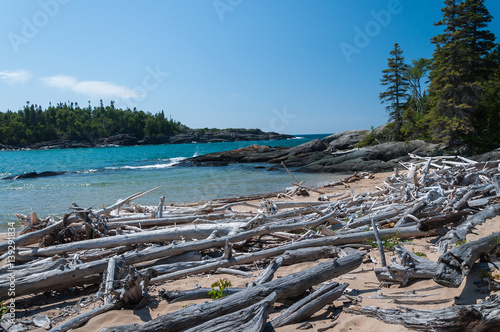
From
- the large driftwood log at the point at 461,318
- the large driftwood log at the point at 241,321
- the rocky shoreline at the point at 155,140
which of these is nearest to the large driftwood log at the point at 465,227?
the large driftwood log at the point at 461,318

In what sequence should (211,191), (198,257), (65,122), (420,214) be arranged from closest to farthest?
(198,257) < (420,214) < (211,191) < (65,122)

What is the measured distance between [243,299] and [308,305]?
68cm

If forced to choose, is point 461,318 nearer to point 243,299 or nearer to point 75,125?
point 243,299

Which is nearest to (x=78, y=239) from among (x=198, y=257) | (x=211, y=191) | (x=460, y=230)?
(x=198, y=257)

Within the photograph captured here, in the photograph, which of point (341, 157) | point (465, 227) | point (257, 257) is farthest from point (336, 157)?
point (257, 257)

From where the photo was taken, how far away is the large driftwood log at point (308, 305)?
9.66 feet

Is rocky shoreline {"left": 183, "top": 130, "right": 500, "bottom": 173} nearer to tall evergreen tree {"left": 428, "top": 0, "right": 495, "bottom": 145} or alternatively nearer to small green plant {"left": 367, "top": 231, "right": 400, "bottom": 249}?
tall evergreen tree {"left": 428, "top": 0, "right": 495, "bottom": 145}

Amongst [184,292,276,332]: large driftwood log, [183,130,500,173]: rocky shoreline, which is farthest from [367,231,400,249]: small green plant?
[183,130,500,173]: rocky shoreline

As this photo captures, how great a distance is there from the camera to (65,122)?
11362 cm

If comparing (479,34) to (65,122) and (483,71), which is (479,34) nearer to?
(483,71)

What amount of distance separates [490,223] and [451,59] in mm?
21807

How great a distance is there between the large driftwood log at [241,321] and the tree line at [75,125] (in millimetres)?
121622

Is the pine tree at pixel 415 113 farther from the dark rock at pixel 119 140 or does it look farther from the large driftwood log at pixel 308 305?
the dark rock at pixel 119 140

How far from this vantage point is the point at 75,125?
363ft
